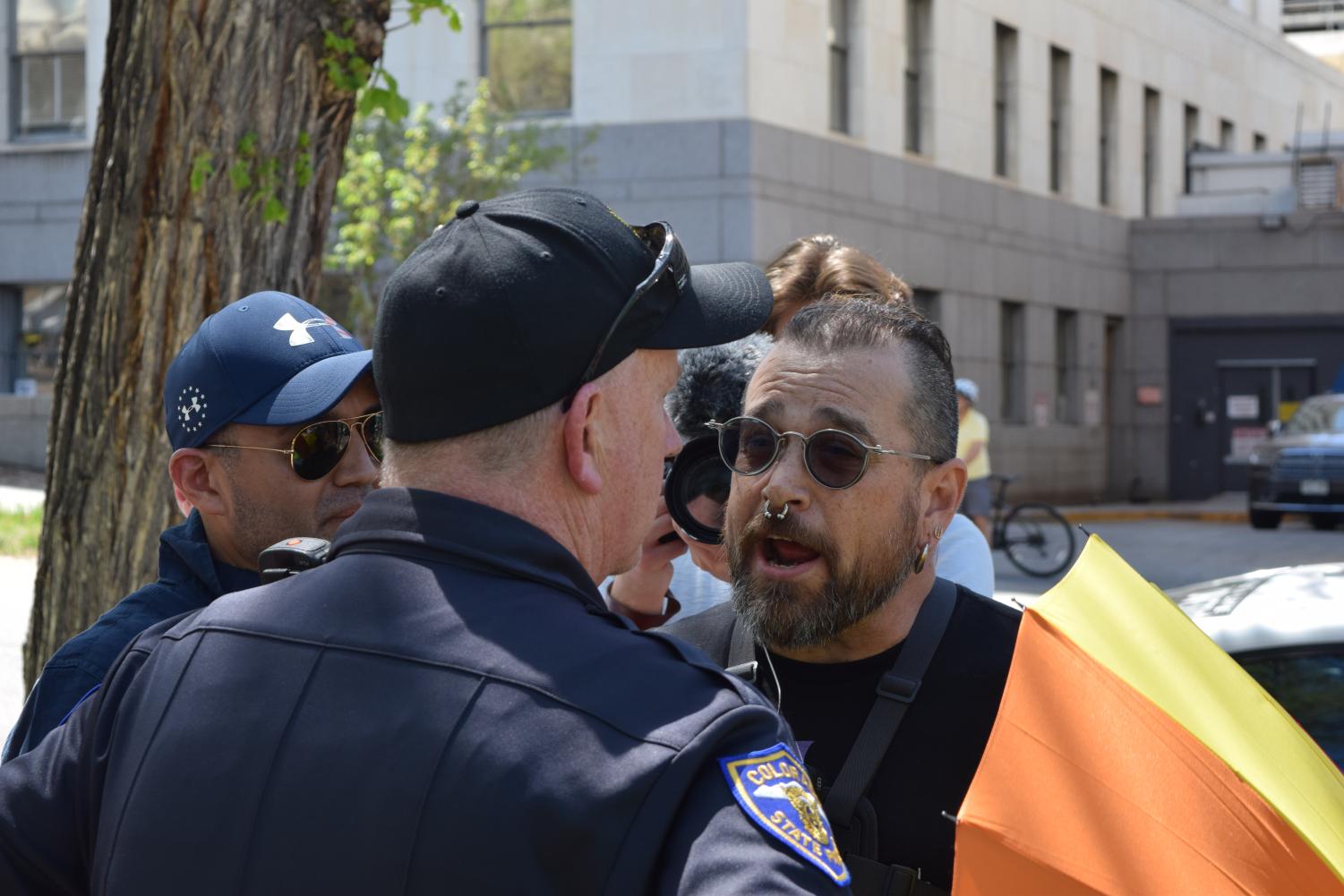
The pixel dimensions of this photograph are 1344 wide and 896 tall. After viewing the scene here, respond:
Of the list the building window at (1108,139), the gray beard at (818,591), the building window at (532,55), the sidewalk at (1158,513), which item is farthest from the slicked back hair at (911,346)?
the building window at (1108,139)

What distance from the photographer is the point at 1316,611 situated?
169 inches

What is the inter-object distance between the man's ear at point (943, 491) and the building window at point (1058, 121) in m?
26.2

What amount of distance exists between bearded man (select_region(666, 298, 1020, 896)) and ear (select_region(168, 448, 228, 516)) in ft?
2.69

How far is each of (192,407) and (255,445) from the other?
133mm

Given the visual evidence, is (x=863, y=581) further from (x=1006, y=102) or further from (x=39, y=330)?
(x=1006, y=102)

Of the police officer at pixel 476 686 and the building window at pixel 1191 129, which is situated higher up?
the building window at pixel 1191 129

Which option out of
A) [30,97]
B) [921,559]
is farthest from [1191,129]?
[921,559]

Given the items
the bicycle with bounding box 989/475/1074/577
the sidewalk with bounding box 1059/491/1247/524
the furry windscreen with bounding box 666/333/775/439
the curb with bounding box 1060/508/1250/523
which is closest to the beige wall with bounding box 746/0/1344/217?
the sidewalk with bounding box 1059/491/1247/524

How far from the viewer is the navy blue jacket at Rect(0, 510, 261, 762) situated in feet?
7.91

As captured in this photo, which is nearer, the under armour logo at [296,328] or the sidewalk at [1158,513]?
the under armour logo at [296,328]

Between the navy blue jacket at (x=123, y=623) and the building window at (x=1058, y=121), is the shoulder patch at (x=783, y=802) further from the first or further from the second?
the building window at (x=1058, y=121)

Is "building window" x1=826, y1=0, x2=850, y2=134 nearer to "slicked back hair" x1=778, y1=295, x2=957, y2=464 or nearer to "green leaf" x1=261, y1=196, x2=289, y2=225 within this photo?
"green leaf" x1=261, y1=196, x2=289, y2=225

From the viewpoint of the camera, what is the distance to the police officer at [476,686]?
5.03 ft

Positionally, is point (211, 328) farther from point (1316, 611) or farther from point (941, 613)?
point (1316, 611)
